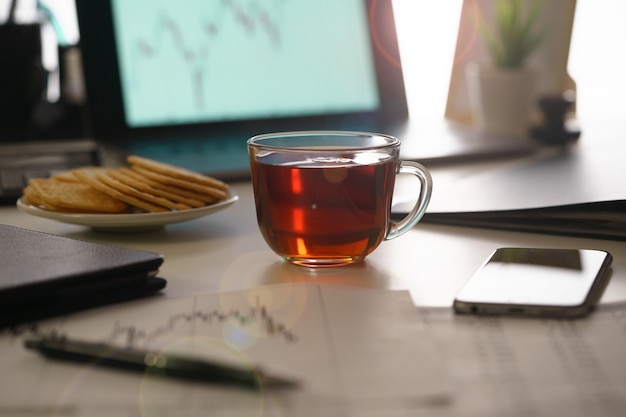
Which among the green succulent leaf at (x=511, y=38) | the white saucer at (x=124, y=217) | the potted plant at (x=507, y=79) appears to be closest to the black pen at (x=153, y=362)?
the white saucer at (x=124, y=217)

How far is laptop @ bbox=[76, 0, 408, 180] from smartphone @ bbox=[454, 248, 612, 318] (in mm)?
581

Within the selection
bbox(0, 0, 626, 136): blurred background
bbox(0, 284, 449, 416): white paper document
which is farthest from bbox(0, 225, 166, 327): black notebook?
bbox(0, 0, 626, 136): blurred background

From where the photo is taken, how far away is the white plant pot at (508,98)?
1.36 meters

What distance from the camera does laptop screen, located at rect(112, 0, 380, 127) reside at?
122cm

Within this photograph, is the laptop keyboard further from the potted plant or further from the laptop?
the potted plant

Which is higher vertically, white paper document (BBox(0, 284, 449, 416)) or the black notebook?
the black notebook

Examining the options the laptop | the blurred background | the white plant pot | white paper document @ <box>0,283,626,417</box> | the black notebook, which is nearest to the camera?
white paper document @ <box>0,283,626,417</box>

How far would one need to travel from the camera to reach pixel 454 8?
1725mm

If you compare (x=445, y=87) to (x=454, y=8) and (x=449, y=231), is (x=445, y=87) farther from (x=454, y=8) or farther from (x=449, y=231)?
(x=449, y=231)

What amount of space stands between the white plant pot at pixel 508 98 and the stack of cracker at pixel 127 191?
749 mm

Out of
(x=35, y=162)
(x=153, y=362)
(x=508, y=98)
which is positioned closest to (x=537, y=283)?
(x=153, y=362)

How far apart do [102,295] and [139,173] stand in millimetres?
229

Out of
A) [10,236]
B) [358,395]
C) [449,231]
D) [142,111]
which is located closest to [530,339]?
[358,395]

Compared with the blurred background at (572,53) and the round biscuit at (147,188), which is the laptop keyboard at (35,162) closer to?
the round biscuit at (147,188)
